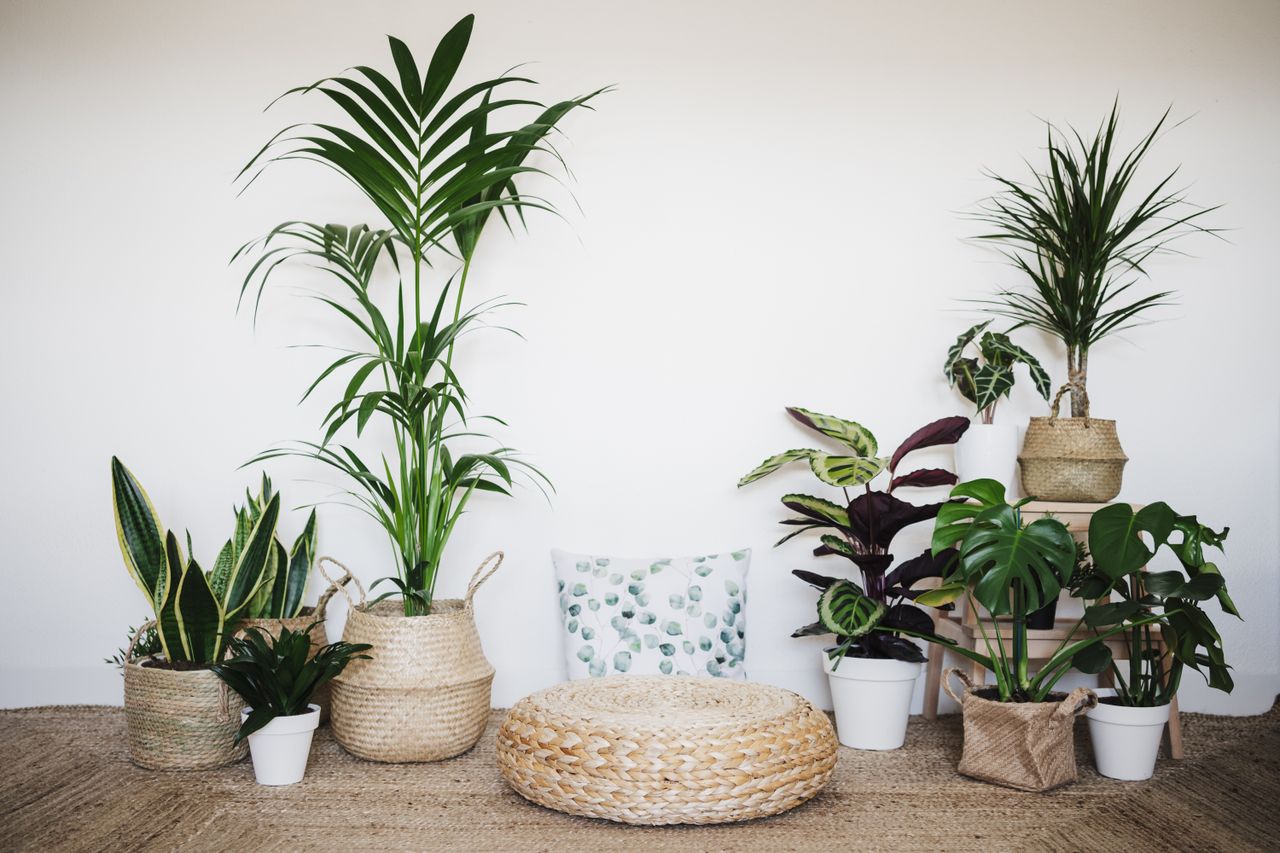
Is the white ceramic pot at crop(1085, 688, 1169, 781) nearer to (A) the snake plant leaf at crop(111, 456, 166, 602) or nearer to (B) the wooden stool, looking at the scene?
(B) the wooden stool

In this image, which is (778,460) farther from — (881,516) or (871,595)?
(871,595)

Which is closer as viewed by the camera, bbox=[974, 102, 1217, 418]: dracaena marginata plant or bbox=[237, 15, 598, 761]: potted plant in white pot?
bbox=[237, 15, 598, 761]: potted plant in white pot

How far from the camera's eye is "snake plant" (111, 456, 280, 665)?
7.62ft

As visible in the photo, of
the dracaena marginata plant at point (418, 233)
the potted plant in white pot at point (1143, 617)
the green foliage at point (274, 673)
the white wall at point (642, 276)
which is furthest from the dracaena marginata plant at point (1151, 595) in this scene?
the green foliage at point (274, 673)

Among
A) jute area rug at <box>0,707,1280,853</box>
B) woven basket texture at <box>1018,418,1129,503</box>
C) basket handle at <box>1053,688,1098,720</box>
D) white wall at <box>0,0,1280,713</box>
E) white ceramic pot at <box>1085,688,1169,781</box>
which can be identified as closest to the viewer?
jute area rug at <box>0,707,1280,853</box>

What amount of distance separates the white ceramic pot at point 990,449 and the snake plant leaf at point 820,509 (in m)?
0.42

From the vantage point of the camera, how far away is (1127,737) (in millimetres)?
2254

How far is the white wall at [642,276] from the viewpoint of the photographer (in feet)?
9.67

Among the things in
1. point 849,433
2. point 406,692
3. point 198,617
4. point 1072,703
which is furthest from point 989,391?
point 198,617

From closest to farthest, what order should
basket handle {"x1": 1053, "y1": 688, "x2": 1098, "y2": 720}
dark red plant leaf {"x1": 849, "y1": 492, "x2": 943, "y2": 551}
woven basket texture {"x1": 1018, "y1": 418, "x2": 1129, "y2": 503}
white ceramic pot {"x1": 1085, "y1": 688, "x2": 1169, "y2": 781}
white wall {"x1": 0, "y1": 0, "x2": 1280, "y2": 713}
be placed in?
basket handle {"x1": 1053, "y1": 688, "x2": 1098, "y2": 720} → white ceramic pot {"x1": 1085, "y1": 688, "x2": 1169, "y2": 781} → dark red plant leaf {"x1": 849, "y1": 492, "x2": 943, "y2": 551} → woven basket texture {"x1": 1018, "y1": 418, "x2": 1129, "y2": 503} → white wall {"x1": 0, "y1": 0, "x2": 1280, "y2": 713}

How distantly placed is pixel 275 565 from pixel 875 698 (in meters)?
1.66

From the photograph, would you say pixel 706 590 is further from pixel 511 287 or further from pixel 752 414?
pixel 511 287

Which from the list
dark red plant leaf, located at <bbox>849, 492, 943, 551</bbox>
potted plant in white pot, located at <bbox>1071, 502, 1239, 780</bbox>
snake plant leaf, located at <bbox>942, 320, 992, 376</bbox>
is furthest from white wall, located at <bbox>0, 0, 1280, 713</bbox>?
potted plant in white pot, located at <bbox>1071, 502, 1239, 780</bbox>

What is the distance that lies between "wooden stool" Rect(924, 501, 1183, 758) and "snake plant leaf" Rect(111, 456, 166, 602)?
208cm
